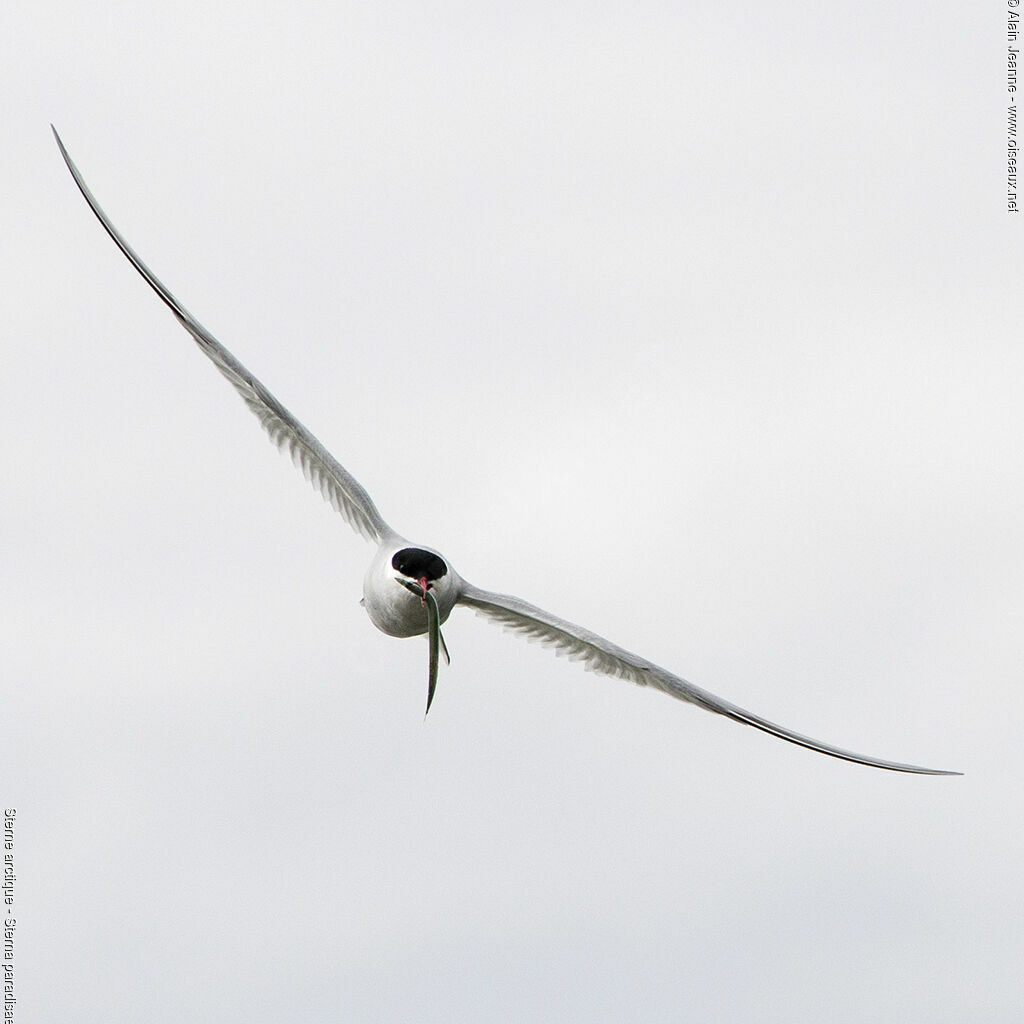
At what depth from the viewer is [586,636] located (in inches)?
741

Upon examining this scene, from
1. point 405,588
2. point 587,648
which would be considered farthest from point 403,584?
point 587,648

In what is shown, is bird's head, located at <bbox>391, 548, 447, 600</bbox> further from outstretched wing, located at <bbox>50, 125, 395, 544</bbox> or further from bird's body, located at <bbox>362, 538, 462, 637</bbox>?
outstretched wing, located at <bbox>50, 125, 395, 544</bbox>

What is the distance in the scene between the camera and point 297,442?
63.5 ft

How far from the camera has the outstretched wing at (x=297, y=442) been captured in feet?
62.2

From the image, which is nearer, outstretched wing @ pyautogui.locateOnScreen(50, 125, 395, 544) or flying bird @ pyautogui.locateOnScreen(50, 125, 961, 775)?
flying bird @ pyautogui.locateOnScreen(50, 125, 961, 775)

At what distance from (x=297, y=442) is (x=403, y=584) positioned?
2.44m

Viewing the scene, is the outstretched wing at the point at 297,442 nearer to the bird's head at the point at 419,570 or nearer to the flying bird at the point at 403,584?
the flying bird at the point at 403,584

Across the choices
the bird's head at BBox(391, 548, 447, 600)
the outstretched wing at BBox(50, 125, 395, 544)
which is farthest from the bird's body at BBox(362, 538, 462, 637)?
the outstretched wing at BBox(50, 125, 395, 544)

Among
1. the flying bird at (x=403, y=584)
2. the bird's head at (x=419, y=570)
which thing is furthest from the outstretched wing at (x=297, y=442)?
the bird's head at (x=419, y=570)

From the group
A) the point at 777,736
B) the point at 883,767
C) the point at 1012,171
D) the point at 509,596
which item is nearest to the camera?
the point at 883,767

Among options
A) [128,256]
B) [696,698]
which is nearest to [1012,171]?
[696,698]

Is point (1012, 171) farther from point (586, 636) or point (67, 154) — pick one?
point (67, 154)

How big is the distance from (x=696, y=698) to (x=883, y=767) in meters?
2.74

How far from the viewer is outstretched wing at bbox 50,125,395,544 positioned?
1897cm
